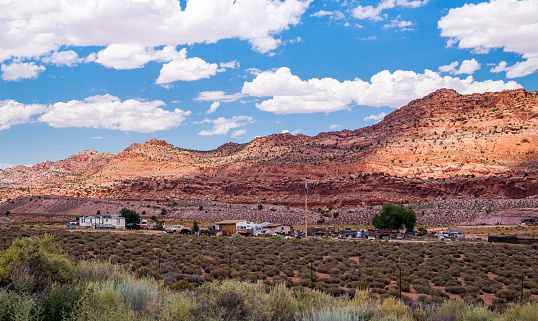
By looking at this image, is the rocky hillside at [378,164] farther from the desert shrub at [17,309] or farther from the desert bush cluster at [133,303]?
the desert shrub at [17,309]

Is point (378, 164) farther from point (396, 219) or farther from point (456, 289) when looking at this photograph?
point (456, 289)

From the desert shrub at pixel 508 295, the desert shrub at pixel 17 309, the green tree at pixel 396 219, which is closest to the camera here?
the desert shrub at pixel 17 309

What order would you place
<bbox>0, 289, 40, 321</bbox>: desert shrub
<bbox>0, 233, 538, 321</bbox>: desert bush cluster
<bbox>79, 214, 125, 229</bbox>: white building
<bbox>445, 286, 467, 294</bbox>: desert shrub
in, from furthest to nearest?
<bbox>79, 214, 125, 229</bbox>: white building < <bbox>445, 286, 467, 294</bbox>: desert shrub < <bbox>0, 233, 538, 321</bbox>: desert bush cluster < <bbox>0, 289, 40, 321</bbox>: desert shrub

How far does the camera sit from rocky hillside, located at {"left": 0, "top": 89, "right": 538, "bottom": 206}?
295 feet

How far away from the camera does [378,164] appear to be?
10250 centimetres

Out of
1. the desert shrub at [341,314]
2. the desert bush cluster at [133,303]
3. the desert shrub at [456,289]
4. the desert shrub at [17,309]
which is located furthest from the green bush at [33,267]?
the desert shrub at [456,289]

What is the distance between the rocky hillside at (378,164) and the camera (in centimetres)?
9006

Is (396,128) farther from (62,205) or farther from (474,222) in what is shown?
(62,205)

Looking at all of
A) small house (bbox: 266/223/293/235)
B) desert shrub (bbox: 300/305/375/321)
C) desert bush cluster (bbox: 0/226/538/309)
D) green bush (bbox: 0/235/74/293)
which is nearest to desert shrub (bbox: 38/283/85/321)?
green bush (bbox: 0/235/74/293)

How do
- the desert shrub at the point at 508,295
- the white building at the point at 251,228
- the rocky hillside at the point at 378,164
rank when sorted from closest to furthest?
1. the desert shrub at the point at 508,295
2. the white building at the point at 251,228
3. the rocky hillside at the point at 378,164

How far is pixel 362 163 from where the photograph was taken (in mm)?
104375

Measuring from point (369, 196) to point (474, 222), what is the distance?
2339 centimetres

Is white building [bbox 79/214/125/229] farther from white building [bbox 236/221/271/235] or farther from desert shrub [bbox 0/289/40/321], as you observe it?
desert shrub [bbox 0/289/40/321]

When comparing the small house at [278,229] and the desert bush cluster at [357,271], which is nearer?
the desert bush cluster at [357,271]
